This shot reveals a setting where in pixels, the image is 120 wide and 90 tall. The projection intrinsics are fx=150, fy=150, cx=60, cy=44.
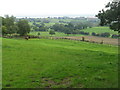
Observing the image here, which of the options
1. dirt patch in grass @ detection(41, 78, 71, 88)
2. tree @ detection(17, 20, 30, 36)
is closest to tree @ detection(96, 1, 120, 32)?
dirt patch in grass @ detection(41, 78, 71, 88)

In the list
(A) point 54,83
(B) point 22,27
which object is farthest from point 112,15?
(B) point 22,27

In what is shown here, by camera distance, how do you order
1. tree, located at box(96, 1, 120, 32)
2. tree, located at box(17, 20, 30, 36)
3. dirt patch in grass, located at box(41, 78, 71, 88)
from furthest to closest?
tree, located at box(17, 20, 30, 36) < tree, located at box(96, 1, 120, 32) < dirt patch in grass, located at box(41, 78, 71, 88)

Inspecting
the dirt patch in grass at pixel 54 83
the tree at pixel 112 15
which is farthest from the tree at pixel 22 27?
the dirt patch in grass at pixel 54 83

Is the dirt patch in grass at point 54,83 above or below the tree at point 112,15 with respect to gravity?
below

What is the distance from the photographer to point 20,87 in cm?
903

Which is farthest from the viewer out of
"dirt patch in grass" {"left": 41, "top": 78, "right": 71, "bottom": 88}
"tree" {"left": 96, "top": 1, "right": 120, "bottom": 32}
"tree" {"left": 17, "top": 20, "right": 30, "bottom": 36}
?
"tree" {"left": 17, "top": 20, "right": 30, "bottom": 36}

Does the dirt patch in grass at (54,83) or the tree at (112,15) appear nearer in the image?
the dirt patch in grass at (54,83)

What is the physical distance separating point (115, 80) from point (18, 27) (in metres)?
64.7

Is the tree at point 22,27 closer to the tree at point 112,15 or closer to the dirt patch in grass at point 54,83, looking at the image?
the tree at point 112,15

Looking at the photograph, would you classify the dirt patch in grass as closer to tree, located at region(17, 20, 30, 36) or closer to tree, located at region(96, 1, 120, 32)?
tree, located at region(96, 1, 120, 32)

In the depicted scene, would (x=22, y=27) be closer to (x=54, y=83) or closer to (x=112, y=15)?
(x=112, y=15)

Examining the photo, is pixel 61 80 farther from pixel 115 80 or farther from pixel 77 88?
pixel 115 80

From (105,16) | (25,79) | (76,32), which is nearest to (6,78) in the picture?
(25,79)

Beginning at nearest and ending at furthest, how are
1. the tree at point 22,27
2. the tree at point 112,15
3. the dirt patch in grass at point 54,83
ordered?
the dirt patch in grass at point 54,83 → the tree at point 112,15 → the tree at point 22,27
